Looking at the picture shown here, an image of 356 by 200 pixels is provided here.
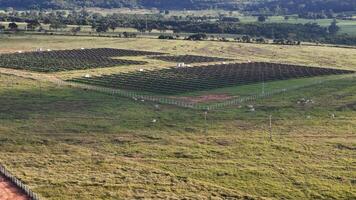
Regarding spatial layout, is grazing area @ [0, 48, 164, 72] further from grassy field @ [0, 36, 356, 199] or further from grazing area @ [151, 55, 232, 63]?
grassy field @ [0, 36, 356, 199]

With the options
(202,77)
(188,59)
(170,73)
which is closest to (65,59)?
(188,59)

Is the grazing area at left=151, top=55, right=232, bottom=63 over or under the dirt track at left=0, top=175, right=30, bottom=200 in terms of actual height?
over

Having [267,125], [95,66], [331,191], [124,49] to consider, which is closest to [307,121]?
[267,125]

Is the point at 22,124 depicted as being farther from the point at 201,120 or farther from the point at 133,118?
the point at 201,120

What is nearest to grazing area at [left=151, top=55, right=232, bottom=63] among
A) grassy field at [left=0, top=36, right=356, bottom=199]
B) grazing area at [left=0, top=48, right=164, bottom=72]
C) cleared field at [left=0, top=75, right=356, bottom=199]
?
grazing area at [left=0, top=48, right=164, bottom=72]

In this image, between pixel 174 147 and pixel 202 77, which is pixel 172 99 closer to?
pixel 202 77
